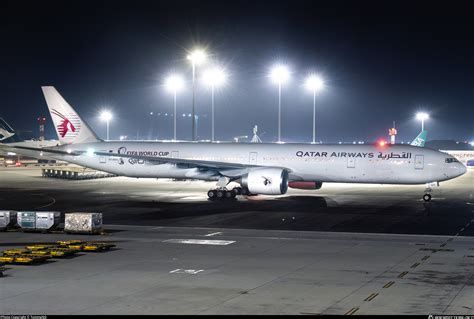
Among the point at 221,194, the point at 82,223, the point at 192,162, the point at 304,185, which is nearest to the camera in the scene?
the point at 82,223

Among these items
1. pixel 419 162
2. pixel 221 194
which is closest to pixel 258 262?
pixel 221 194

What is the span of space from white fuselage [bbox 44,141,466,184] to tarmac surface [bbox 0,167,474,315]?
322 cm

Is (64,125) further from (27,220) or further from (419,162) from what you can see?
(419,162)

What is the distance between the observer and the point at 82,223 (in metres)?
29.3

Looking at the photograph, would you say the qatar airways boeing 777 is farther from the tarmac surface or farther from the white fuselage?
the tarmac surface

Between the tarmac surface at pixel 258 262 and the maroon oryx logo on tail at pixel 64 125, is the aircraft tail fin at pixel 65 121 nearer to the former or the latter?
the maroon oryx logo on tail at pixel 64 125

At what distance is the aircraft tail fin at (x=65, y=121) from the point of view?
2149 inches

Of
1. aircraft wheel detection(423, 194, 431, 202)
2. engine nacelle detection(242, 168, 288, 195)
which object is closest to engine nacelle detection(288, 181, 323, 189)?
engine nacelle detection(242, 168, 288, 195)

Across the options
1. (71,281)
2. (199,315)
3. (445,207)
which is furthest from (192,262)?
(445,207)

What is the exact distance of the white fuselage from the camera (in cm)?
4666

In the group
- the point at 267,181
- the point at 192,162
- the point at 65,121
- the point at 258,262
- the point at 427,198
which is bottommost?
the point at 258,262

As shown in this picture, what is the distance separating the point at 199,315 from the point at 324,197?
34799mm

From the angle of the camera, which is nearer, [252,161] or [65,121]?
[252,161]

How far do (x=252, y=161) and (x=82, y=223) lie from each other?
2264cm
